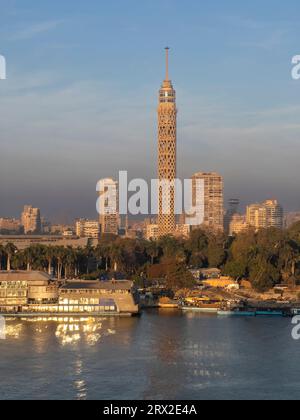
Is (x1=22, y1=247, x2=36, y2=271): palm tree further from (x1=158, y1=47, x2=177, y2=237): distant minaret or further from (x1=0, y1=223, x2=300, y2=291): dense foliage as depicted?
(x1=158, y1=47, x2=177, y2=237): distant minaret

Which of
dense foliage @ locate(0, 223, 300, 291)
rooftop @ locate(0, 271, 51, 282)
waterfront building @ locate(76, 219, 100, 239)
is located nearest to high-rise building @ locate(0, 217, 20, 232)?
waterfront building @ locate(76, 219, 100, 239)

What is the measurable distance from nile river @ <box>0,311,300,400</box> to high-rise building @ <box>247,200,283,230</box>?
99.6ft

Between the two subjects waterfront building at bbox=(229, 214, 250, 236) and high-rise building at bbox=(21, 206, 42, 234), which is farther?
high-rise building at bbox=(21, 206, 42, 234)

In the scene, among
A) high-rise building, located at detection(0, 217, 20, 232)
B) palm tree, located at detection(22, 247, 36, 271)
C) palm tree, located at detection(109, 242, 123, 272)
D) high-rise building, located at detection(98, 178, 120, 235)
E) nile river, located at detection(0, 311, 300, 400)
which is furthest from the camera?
high-rise building, located at detection(0, 217, 20, 232)

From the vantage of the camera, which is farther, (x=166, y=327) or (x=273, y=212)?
(x=273, y=212)

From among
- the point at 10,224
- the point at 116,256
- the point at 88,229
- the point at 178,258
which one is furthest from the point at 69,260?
the point at 10,224

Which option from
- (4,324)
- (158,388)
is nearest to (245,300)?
(4,324)

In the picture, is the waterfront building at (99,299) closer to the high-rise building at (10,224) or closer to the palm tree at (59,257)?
the palm tree at (59,257)

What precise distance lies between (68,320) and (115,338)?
294 cm

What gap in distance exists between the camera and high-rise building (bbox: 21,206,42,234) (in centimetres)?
5572
